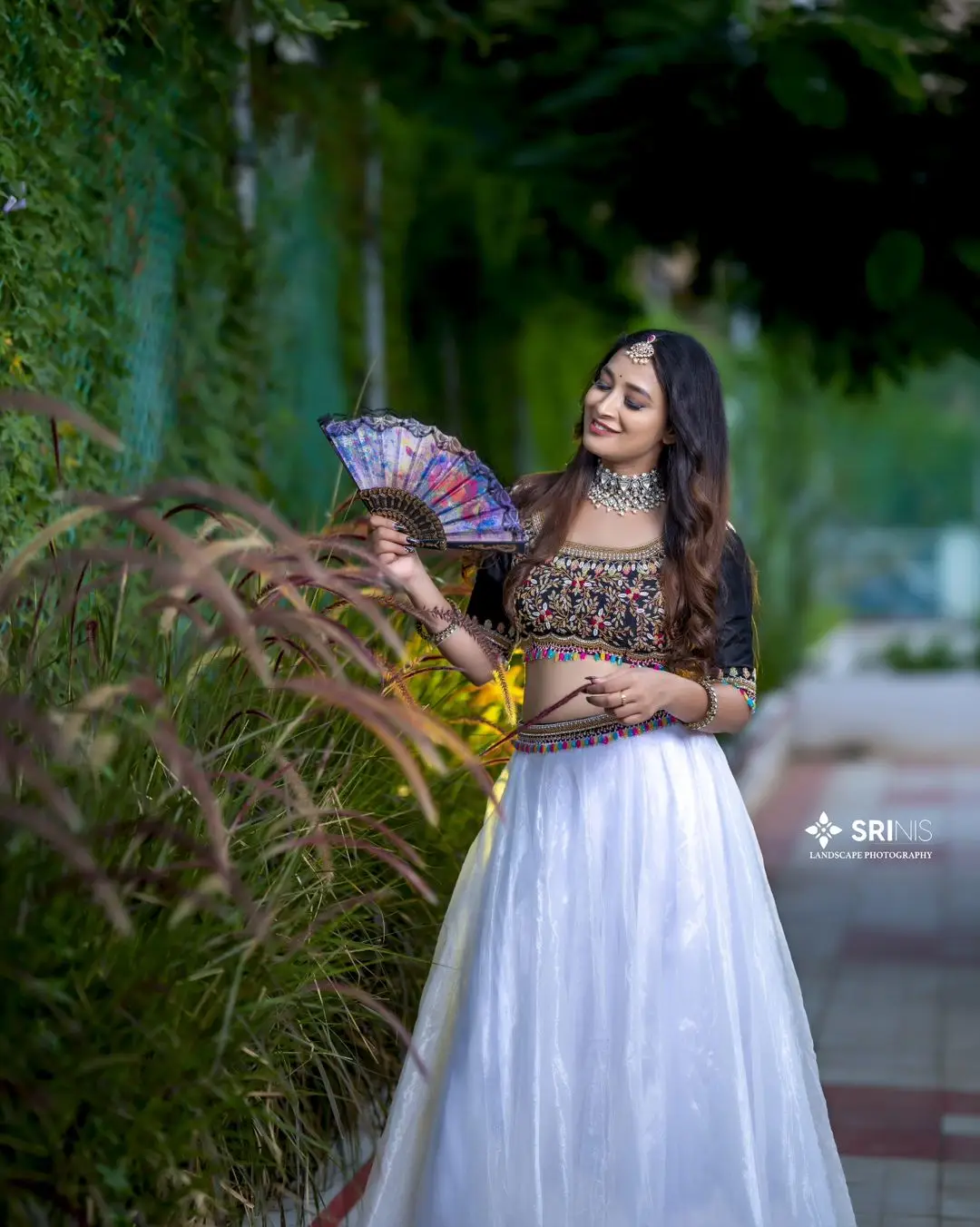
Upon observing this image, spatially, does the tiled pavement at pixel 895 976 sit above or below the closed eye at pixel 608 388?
below

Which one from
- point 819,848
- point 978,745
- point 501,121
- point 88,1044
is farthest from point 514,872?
point 978,745

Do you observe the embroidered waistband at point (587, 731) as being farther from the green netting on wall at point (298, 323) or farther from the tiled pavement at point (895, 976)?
the green netting on wall at point (298, 323)

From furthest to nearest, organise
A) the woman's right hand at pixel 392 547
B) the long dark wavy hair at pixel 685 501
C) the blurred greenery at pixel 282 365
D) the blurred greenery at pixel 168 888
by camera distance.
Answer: the long dark wavy hair at pixel 685 501
the woman's right hand at pixel 392 547
the blurred greenery at pixel 282 365
the blurred greenery at pixel 168 888

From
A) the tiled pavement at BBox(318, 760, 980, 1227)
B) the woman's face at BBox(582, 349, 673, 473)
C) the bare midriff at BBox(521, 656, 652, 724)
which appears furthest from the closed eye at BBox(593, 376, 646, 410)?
the tiled pavement at BBox(318, 760, 980, 1227)

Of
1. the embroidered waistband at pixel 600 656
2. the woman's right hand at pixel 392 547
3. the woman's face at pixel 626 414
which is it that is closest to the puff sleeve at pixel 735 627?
the embroidered waistband at pixel 600 656

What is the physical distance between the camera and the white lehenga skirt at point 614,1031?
3490mm

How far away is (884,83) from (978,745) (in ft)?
29.4

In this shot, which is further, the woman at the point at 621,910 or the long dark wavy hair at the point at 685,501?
the long dark wavy hair at the point at 685,501

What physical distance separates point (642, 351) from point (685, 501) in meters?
0.31

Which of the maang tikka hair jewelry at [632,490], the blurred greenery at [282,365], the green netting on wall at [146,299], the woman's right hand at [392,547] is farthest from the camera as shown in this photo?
the green netting on wall at [146,299]

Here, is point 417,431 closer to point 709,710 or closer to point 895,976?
point 709,710

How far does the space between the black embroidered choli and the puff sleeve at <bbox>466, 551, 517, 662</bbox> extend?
2.9 inches

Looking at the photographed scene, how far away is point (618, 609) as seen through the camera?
367cm

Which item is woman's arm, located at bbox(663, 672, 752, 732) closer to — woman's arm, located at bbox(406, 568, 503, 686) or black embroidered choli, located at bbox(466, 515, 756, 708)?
black embroidered choli, located at bbox(466, 515, 756, 708)
